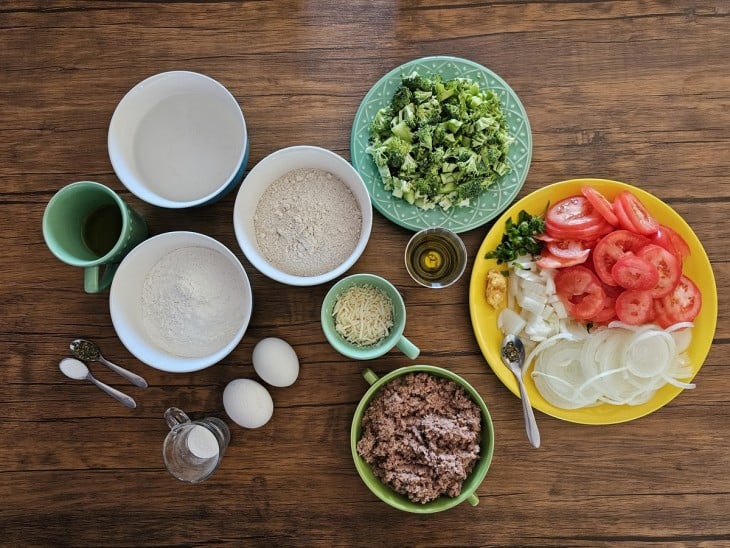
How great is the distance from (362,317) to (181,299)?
0.47 meters

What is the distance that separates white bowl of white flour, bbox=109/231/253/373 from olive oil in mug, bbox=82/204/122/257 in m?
0.13

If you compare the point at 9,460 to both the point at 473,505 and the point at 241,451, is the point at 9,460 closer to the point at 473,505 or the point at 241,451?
the point at 241,451

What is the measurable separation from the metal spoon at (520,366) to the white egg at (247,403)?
0.66 metres

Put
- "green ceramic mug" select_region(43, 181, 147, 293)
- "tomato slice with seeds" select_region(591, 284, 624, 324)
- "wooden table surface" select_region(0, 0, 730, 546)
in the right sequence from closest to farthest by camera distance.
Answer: "green ceramic mug" select_region(43, 181, 147, 293) < "tomato slice with seeds" select_region(591, 284, 624, 324) < "wooden table surface" select_region(0, 0, 730, 546)

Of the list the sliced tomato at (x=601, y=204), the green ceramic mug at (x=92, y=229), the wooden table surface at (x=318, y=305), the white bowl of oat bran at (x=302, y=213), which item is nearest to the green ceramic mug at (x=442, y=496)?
the wooden table surface at (x=318, y=305)

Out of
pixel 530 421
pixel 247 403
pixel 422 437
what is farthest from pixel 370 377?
pixel 530 421

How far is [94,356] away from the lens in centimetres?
164

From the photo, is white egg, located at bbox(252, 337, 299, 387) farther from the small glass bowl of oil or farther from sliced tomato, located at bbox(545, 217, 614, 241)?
sliced tomato, located at bbox(545, 217, 614, 241)

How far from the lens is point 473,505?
5.36ft

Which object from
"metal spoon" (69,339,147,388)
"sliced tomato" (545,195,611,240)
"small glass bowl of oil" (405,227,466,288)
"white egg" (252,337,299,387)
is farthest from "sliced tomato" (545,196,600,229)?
"metal spoon" (69,339,147,388)

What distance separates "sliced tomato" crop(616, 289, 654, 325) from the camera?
4.88ft

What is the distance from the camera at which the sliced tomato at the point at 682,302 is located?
153 centimetres

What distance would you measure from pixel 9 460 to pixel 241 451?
671mm

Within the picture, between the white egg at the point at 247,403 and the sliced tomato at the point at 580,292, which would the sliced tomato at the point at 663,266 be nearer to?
the sliced tomato at the point at 580,292
